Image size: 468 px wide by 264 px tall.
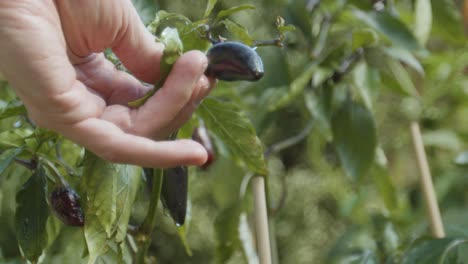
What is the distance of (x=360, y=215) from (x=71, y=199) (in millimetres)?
953

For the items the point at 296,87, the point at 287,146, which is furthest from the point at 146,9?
the point at 287,146

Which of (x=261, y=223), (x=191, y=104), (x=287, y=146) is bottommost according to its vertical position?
(x=287, y=146)

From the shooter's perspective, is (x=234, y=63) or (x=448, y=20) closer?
(x=234, y=63)

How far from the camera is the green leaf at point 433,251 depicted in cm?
61

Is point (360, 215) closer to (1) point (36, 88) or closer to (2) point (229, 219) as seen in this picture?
(2) point (229, 219)

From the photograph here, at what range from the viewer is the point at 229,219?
A: 0.70m

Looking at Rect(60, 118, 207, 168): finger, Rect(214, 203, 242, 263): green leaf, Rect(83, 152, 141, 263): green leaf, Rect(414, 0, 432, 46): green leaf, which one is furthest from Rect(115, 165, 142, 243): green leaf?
Rect(414, 0, 432, 46): green leaf

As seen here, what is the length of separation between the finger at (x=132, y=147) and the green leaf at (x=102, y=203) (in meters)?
0.09

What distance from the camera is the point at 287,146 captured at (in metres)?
0.85

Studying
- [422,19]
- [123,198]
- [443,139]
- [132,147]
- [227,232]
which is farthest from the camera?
[443,139]

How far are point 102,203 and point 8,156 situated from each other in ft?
0.30

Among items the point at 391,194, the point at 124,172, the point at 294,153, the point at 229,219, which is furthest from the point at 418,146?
the point at 294,153

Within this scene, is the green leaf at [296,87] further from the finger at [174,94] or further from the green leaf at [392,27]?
the finger at [174,94]

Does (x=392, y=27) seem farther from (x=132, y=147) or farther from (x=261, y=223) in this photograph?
(x=132, y=147)
